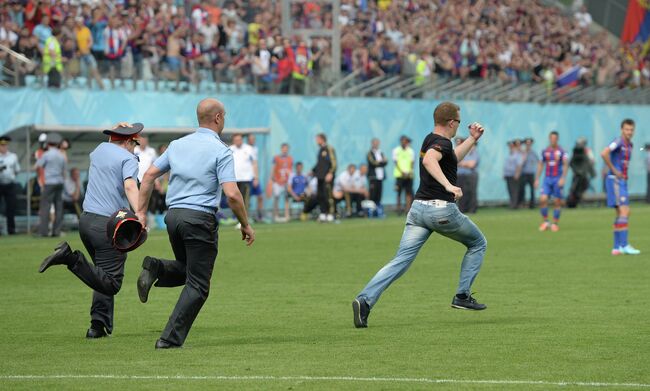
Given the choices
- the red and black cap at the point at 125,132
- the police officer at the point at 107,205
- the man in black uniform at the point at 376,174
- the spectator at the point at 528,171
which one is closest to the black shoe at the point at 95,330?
the police officer at the point at 107,205

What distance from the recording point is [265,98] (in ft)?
110

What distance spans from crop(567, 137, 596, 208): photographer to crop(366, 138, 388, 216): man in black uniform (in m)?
8.15

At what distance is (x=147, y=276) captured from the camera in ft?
34.5

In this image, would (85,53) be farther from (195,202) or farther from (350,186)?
(195,202)

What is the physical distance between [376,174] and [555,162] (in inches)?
302

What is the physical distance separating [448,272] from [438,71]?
2223 centimetres

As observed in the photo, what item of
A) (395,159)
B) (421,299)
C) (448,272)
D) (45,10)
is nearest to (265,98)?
(395,159)

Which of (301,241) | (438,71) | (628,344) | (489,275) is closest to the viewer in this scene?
(628,344)

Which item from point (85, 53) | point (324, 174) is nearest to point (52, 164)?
point (85, 53)

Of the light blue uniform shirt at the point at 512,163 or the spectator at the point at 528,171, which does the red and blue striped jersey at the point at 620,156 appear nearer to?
the spectator at the point at 528,171

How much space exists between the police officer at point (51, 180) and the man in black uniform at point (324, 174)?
282 inches

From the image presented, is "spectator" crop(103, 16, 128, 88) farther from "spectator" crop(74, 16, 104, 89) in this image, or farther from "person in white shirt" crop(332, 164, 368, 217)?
"person in white shirt" crop(332, 164, 368, 217)

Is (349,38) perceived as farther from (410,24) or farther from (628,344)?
(628,344)

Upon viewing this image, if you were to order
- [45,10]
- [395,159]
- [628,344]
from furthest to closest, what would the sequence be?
[395,159] < [45,10] < [628,344]
